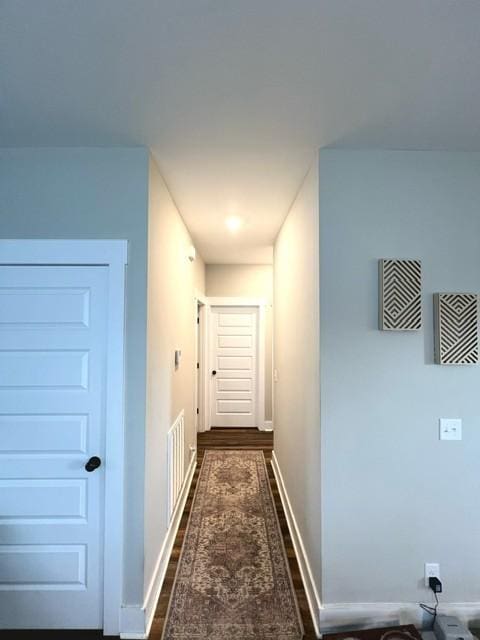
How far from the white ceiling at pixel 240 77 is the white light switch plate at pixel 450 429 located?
58.6 inches

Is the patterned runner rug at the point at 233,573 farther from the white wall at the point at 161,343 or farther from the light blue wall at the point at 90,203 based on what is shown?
the light blue wall at the point at 90,203

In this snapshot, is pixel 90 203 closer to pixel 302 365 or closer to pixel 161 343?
pixel 161 343

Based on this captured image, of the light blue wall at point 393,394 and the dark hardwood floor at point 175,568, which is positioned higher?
the light blue wall at point 393,394

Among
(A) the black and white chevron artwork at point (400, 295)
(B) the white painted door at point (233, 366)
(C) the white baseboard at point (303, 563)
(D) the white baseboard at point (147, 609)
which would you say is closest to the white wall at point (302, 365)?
(C) the white baseboard at point (303, 563)

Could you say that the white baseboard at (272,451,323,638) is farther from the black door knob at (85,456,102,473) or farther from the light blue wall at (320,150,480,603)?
the black door knob at (85,456,102,473)

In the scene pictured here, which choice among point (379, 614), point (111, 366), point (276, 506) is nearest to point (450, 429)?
point (379, 614)

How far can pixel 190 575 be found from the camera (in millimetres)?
2033

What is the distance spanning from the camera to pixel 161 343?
2.11 m

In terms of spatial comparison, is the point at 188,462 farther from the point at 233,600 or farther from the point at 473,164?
the point at 473,164

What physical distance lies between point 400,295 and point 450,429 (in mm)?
770

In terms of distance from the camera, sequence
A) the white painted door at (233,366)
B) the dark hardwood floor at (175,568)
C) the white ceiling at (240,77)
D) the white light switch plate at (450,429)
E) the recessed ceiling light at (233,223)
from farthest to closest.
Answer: the white painted door at (233,366) → the recessed ceiling light at (233,223) → the white light switch plate at (450,429) → the dark hardwood floor at (175,568) → the white ceiling at (240,77)

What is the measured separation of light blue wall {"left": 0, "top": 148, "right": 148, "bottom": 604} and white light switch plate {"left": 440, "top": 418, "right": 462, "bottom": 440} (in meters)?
1.60

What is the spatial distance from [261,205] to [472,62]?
60.1 inches

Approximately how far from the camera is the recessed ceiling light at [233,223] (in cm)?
287
